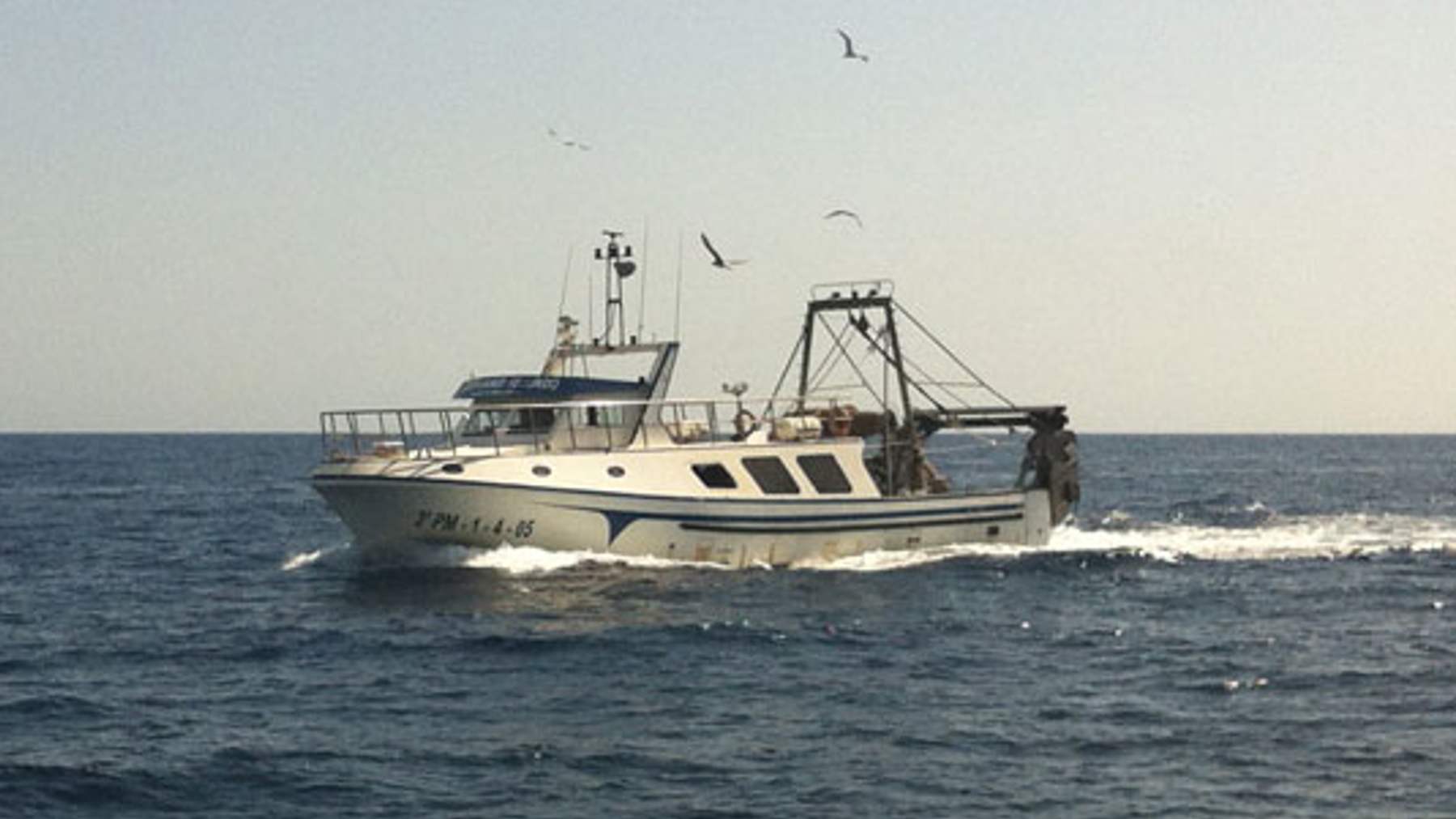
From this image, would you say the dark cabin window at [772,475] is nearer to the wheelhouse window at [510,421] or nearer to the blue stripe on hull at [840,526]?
the blue stripe on hull at [840,526]

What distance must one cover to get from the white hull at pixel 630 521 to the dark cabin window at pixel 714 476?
0.44 metres

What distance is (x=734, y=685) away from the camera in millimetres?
22688

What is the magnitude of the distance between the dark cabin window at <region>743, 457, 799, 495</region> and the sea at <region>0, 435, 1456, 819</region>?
1759 mm

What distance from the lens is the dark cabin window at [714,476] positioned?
113ft

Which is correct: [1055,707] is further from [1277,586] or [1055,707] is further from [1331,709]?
[1277,586]

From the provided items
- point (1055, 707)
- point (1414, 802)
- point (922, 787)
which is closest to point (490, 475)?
point (1055, 707)

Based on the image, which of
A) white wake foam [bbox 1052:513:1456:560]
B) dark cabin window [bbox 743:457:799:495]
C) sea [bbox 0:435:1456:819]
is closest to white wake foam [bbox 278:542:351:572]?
sea [bbox 0:435:1456:819]

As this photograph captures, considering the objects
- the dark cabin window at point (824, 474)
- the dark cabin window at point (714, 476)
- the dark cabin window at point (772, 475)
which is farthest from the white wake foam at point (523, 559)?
the dark cabin window at point (824, 474)

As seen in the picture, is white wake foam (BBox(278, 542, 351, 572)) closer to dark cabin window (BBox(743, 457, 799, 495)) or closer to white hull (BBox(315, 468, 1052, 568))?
white hull (BBox(315, 468, 1052, 568))

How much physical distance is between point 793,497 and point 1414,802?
19667 mm

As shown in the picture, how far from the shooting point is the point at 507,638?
25922mm

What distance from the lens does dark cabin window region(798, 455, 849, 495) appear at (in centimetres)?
3606

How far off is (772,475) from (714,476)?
1.45 m

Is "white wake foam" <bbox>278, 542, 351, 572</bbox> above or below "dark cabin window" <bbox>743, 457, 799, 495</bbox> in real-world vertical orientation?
below
